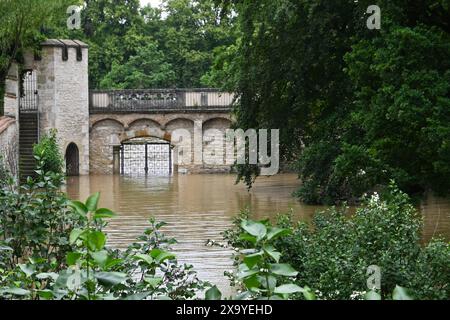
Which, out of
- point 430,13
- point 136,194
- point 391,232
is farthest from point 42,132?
point 391,232

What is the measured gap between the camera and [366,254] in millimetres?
8172

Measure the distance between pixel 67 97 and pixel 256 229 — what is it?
1388 inches

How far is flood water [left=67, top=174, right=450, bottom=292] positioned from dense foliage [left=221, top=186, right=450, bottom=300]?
1767mm

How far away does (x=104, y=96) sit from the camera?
39.8 meters

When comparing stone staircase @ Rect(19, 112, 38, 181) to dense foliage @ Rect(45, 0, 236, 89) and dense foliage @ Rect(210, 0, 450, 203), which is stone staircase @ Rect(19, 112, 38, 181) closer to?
dense foliage @ Rect(45, 0, 236, 89)

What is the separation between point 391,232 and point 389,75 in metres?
5.83

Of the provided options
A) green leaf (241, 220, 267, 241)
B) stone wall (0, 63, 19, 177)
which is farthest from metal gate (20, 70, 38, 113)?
green leaf (241, 220, 267, 241)

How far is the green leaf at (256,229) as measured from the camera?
3.36m

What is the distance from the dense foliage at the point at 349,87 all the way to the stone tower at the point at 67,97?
1524 centimetres

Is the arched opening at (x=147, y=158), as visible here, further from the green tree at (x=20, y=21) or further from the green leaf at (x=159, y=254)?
the green leaf at (x=159, y=254)

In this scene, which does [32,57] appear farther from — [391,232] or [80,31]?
[391,232]

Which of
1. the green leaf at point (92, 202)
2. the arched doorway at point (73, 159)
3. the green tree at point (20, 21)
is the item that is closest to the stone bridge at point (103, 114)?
the arched doorway at point (73, 159)

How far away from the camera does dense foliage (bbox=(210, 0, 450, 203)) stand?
13.5 meters

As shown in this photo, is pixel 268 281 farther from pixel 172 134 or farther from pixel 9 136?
pixel 172 134
